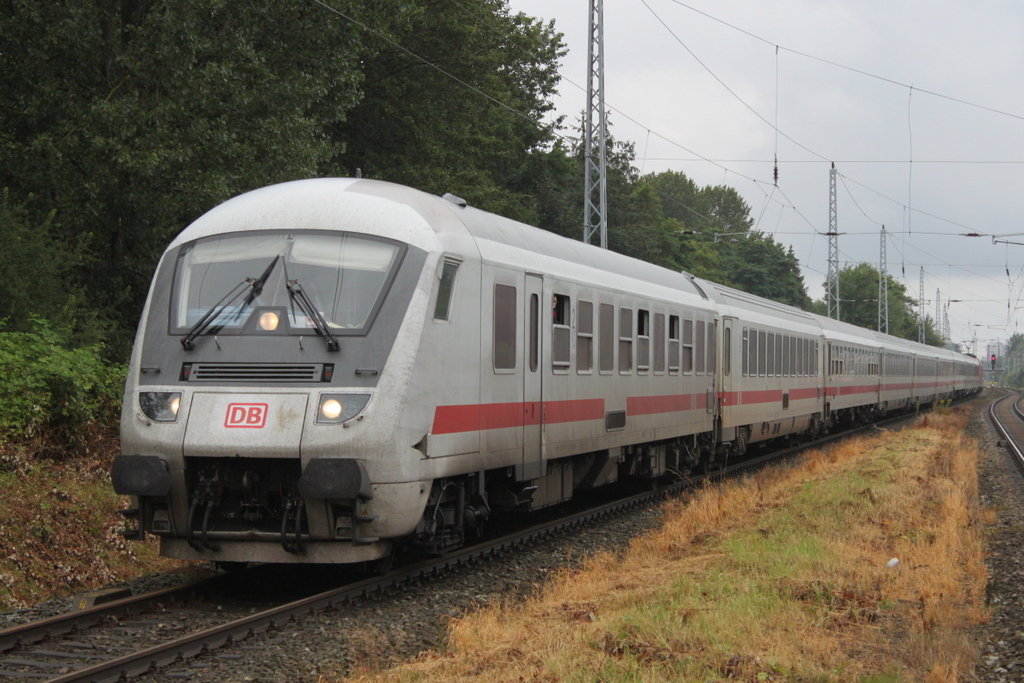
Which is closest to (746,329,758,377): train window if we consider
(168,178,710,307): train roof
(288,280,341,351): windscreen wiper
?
(168,178,710,307): train roof

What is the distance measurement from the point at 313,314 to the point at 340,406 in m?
0.81

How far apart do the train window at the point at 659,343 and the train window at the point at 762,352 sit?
21.5 feet

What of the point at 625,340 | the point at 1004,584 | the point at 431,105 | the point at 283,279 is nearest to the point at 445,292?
the point at 283,279

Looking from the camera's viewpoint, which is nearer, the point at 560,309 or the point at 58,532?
the point at 58,532

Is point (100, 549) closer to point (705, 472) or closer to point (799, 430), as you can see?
point (705, 472)

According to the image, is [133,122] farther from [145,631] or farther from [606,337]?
[145,631]

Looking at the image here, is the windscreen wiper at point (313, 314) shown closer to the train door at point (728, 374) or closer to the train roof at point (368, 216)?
the train roof at point (368, 216)

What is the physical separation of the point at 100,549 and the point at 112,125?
306 inches

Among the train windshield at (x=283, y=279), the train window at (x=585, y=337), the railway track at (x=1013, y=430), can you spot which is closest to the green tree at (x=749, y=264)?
the railway track at (x=1013, y=430)

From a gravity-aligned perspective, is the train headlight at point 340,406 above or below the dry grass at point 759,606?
above

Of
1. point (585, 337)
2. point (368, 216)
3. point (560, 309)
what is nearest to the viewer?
point (368, 216)

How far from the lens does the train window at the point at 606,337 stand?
12.9 m

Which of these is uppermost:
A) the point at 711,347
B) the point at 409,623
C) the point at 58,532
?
the point at 711,347

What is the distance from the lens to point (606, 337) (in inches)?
517
